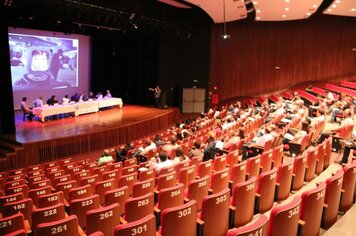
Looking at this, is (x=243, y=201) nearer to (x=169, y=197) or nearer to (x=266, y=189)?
(x=266, y=189)

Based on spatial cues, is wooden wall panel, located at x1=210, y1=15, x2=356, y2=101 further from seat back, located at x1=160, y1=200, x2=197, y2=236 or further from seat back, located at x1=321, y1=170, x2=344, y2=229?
seat back, located at x1=160, y1=200, x2=197, y2=236

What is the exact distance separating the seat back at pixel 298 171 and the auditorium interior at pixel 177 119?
0.03m

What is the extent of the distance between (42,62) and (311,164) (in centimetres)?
1255

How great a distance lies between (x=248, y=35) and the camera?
19.5m

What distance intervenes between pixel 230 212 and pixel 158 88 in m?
13.2

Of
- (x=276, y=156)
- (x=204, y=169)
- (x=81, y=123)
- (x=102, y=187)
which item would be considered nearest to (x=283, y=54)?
(x=81, y=123)

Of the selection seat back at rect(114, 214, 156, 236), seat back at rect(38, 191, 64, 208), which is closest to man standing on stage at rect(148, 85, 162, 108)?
seat back at rect(38, 191, 64, 208)

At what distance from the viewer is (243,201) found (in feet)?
11.2

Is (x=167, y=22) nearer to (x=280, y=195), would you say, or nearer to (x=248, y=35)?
(x=248, y=35)

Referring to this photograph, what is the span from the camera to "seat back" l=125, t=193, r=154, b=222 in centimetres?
337

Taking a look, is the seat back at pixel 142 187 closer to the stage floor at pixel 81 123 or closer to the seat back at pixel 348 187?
the seat back at pixel 348 187

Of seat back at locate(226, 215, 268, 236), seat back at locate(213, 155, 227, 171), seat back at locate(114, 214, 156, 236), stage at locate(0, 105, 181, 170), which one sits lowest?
stage at locate(0, 105, 181, 170)

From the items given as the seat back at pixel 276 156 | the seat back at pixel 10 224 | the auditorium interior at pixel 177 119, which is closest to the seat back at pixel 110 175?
the auditorium interior at pixel 177 119

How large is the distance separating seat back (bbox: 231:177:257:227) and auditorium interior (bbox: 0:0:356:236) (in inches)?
0.6
